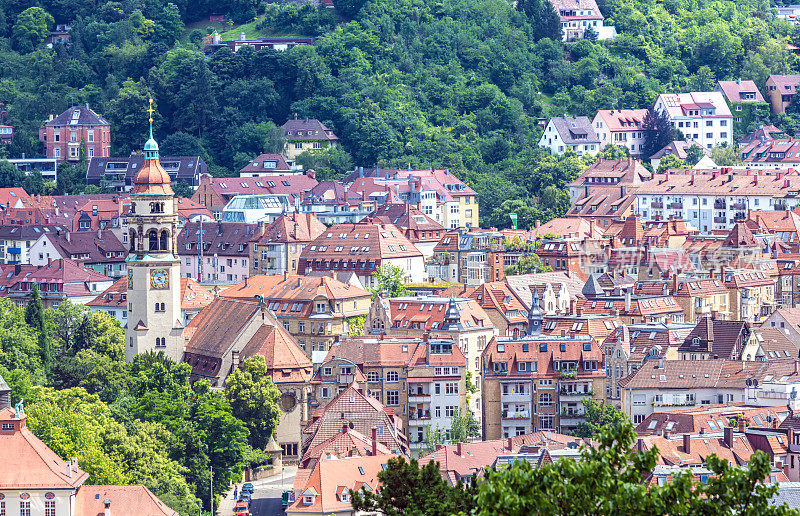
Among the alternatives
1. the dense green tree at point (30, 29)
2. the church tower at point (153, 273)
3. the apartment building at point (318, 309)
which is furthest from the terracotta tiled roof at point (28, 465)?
the dense green tree at point (30, 29)

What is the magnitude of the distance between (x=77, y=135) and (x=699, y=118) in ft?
175

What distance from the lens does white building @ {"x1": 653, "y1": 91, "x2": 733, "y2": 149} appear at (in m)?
172

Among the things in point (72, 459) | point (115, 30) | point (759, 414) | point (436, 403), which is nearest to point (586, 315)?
point (436, 403)

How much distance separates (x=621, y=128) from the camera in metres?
171

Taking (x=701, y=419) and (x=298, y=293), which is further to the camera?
(x=298, y=293)

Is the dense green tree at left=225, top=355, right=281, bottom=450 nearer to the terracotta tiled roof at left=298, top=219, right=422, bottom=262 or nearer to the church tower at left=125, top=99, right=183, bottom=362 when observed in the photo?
the church tower at left=125, top=99, right=183, bottom=362

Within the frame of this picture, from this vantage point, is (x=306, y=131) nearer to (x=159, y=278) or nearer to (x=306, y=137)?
(x=306, y=137)

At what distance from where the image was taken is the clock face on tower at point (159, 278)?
98.4 metres

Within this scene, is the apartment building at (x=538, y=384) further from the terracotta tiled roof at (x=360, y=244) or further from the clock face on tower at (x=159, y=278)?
the terracotta tiled roof at (x=360, y=244)

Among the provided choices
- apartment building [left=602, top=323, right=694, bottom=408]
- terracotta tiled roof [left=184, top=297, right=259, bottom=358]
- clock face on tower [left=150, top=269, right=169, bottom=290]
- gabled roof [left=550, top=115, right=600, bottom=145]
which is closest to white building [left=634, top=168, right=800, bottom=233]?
gabled roof [left=550, top=115, right=600, bottom=145]

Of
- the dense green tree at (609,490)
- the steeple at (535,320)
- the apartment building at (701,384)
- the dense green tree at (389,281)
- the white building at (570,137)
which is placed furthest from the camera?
the white building at (570,137)

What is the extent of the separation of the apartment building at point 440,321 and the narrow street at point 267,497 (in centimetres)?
1142

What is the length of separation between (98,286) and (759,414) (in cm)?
5749

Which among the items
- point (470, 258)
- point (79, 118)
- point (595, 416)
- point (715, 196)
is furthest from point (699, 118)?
point (595, 416)
